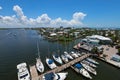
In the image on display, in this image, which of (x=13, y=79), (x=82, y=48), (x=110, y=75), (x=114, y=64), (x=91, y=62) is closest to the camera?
(x=13, y=79)

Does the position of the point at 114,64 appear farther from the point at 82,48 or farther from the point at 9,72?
the point at 9,72

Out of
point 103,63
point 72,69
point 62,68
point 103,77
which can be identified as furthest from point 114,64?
point 62,68

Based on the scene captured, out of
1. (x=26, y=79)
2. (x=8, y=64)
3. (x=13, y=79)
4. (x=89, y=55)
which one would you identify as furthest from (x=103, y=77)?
(x=8, y=64)

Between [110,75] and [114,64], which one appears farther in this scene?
[114,64]

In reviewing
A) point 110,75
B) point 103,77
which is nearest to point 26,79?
point 103,77

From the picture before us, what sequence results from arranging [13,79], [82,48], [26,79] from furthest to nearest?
[82,48]
[13,79]
[26,79]

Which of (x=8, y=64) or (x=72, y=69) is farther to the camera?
(x=8, y=64)

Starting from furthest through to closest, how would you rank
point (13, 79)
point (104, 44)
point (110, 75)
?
point (104, 44)
point (110, 75)
point (13, 79)

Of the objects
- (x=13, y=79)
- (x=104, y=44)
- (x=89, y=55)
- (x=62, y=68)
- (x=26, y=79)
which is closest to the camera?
(x=26, y=79)

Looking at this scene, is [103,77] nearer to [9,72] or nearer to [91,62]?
[91,62]
